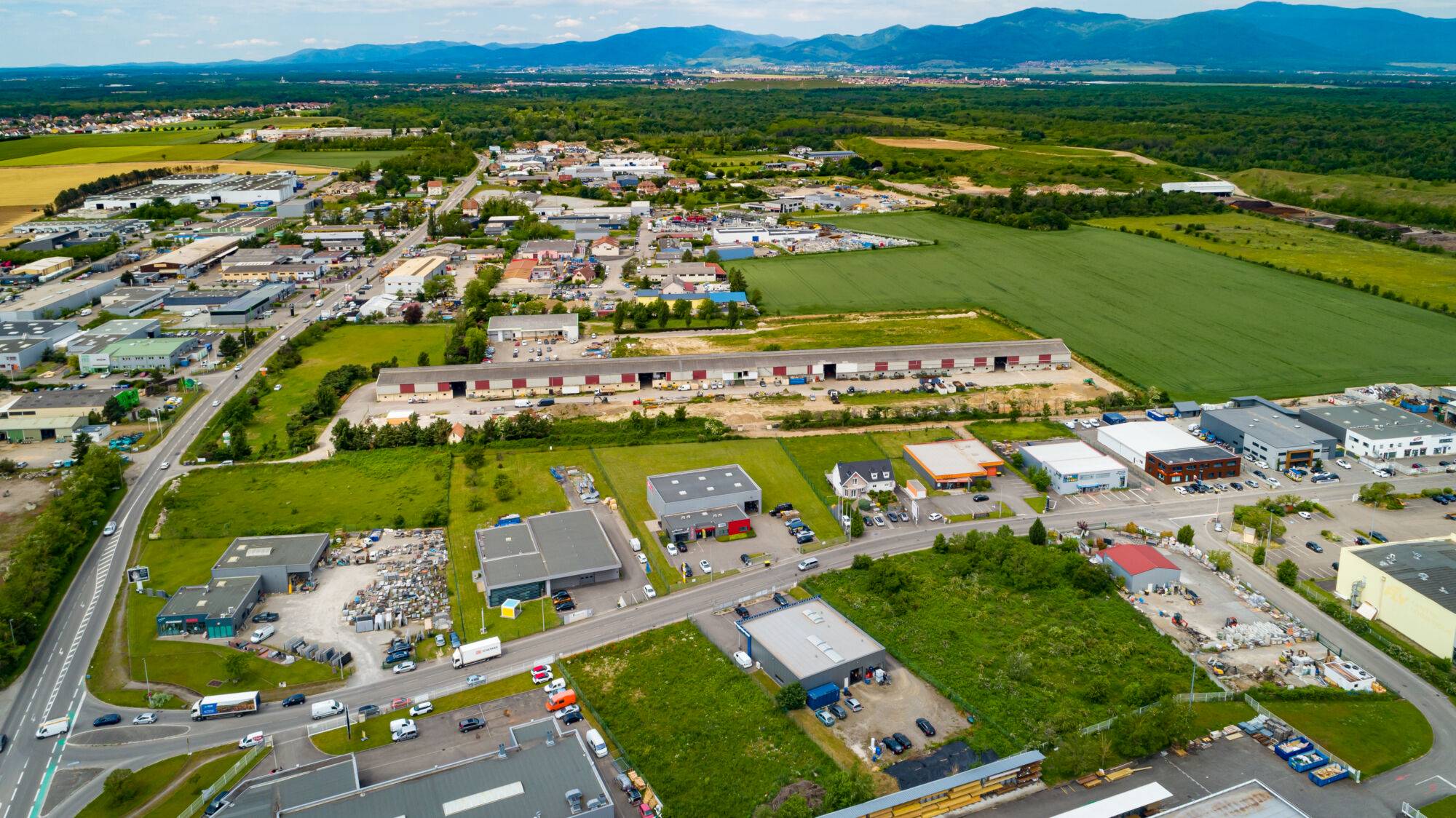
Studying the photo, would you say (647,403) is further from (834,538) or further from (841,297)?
(841,297)

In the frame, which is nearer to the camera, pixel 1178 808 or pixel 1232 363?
pixel 1178 808

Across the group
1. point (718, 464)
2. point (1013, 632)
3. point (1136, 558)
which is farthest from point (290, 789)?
point (1136, 558)

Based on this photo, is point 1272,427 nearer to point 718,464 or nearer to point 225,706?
point 718,464

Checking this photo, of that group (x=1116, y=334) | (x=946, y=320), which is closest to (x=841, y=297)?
(x=946, y=320)

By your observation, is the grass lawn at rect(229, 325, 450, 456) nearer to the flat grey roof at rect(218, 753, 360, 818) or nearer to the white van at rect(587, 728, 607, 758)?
the flat grey roof at rect(218, 753, 360, 818)

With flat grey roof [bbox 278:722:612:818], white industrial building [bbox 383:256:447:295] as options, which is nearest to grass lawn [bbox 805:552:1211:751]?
flat grey roof [bbox 278:722:612:818]

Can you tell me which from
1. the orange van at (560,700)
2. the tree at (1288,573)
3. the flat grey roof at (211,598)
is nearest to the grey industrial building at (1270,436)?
the tree at (1288,573)

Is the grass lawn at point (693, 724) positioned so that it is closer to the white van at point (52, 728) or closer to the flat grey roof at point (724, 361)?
the white van at point (52, 728)
